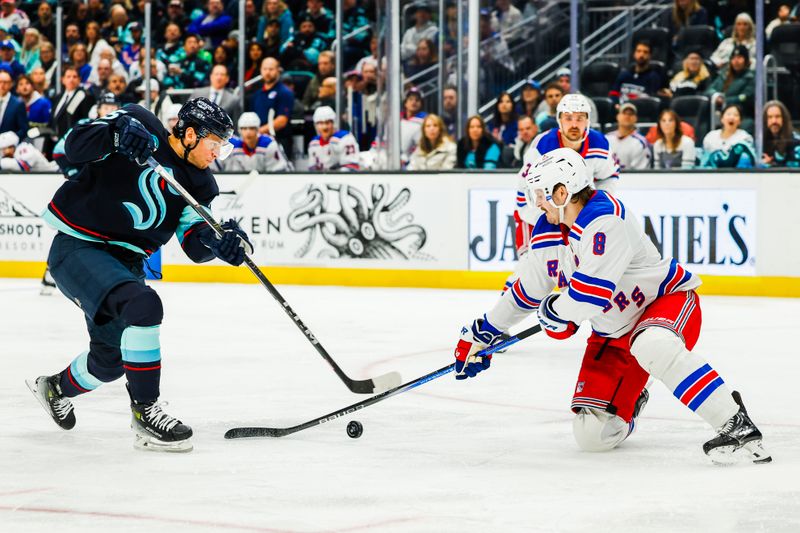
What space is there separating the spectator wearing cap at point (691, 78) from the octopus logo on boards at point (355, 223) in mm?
1955

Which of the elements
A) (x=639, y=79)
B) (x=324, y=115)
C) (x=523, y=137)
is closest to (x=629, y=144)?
(x=523, y=137)

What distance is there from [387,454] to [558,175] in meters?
0.81

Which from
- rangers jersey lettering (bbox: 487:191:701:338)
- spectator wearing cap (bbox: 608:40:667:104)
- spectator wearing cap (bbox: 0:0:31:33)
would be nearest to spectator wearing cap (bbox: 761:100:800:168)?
spectator wearing cap (bbox: 608:40:667:104)

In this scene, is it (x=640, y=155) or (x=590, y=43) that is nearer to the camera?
(x=640, y=155)

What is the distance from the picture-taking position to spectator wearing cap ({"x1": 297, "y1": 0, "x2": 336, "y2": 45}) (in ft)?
34.5

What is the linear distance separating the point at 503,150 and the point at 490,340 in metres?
5.08

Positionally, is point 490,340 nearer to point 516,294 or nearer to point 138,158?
point 516,294

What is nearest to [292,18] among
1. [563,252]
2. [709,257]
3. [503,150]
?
[503,150]

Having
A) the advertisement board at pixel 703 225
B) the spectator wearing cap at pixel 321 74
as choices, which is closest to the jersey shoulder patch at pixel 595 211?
the advertisement board at pixel 703 225

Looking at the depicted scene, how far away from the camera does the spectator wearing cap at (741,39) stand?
827 cm

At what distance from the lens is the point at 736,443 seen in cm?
303

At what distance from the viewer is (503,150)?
829 centimetres

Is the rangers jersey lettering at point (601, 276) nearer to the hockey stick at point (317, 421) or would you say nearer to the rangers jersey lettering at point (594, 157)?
the hockey stick at point (317, 421)

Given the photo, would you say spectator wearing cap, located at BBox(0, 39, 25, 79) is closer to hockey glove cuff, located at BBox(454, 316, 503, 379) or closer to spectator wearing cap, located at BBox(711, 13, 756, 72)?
spectator wearing cap, located at BBox(711, 13, 756, 72)
